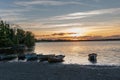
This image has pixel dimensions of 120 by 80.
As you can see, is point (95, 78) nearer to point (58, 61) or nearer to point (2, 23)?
point (58, 61)

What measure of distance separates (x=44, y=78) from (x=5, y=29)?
442ft

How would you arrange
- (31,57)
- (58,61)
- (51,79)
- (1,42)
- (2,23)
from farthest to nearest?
(2,23)
(1,42)
(31,57)
(58,61)
(51,79)

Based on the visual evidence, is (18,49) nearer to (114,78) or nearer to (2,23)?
(2,23)

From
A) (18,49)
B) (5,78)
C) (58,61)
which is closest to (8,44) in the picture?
(18,49)

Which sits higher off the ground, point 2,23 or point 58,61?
point 2,23

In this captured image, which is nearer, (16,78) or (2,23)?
(16,78)

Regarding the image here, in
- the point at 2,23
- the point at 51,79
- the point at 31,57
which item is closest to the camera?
the point at 51,79

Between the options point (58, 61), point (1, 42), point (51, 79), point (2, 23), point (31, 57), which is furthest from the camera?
point (2, 23)

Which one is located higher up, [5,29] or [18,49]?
[5,29]

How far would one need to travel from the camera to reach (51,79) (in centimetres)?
4231

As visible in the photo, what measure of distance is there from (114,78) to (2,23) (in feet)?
445

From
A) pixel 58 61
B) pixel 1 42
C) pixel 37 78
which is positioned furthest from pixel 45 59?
pixel 1 42

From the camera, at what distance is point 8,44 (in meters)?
164

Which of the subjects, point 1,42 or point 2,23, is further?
point 2,23
